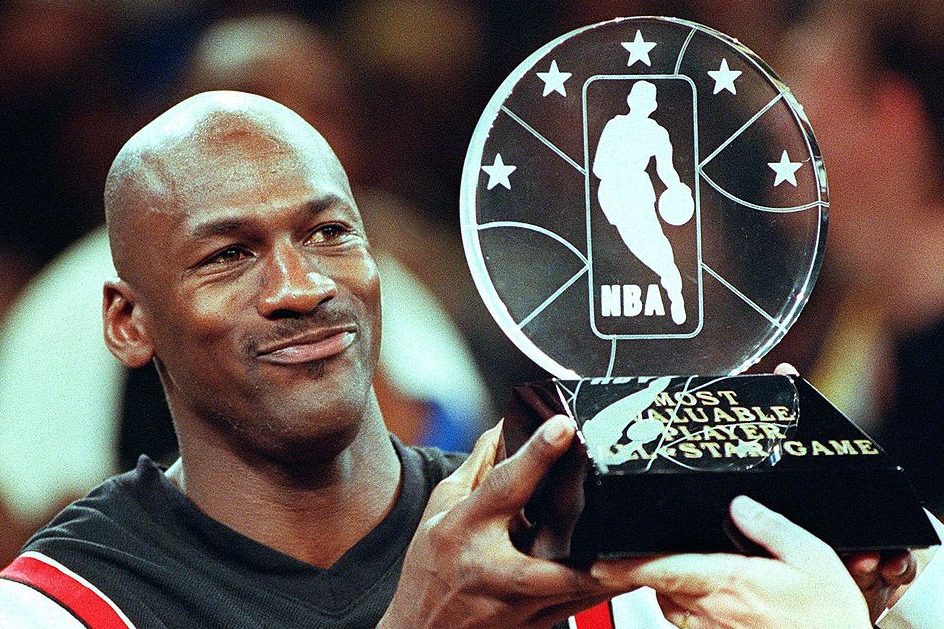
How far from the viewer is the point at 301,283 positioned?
1806 millimetres

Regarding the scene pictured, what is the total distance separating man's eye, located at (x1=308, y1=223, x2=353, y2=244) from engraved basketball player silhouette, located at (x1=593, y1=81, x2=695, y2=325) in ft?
1.25

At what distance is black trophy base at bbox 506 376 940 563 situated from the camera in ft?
4.55

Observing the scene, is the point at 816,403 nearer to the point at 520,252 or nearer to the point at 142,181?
the point at 520,252

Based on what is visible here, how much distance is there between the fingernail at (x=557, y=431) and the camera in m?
1.38

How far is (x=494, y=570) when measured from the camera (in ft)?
4.80

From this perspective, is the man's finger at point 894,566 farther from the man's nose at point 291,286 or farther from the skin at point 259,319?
the man's nose at point 291,286

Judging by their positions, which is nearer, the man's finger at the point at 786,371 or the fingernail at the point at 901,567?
the fingernail at the point at 901,567

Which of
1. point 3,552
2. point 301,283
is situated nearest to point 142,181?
point 301,283

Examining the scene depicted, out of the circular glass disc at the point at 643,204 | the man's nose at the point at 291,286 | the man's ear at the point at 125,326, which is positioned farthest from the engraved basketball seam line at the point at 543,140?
the man's ear at the point at 125,326

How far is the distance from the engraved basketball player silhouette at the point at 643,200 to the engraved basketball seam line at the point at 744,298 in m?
0.05

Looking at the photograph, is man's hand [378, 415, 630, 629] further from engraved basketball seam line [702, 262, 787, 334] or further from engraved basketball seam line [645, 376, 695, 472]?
engraved basketball seam line [702, 262, 787, 334]

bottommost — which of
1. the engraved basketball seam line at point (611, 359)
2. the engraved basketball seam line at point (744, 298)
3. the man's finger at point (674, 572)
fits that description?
the man's finger at point (674, 572)

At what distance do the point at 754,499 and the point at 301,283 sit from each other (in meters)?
0.72

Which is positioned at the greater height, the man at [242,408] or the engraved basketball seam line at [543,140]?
the engraved basketball seam line at [543,140]
